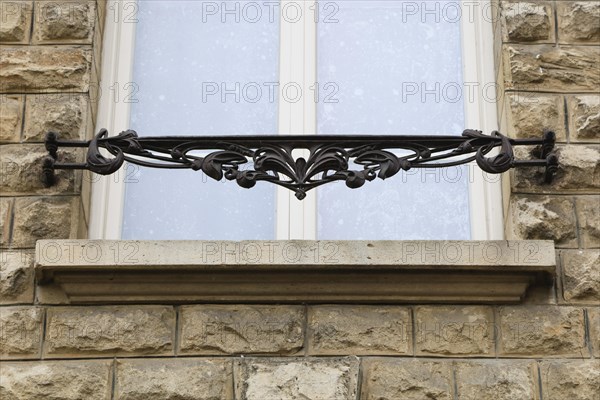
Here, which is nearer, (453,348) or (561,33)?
(453,348)

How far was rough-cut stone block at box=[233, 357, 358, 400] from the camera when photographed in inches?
223

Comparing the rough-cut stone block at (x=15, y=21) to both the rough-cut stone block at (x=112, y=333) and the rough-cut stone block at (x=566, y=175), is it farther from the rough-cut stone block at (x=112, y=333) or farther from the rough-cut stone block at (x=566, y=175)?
the rough-cut stone block at (x=566, y=175)

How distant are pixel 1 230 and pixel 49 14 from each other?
100 cm

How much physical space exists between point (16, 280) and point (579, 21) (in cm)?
250

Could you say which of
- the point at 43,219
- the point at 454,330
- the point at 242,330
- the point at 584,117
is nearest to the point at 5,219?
the point at 43,219

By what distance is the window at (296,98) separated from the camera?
6398 millimetres

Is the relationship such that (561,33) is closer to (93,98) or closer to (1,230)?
(93,98)

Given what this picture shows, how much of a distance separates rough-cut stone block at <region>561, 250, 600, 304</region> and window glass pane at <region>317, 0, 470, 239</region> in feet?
1.74

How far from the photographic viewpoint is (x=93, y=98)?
6.50 metres

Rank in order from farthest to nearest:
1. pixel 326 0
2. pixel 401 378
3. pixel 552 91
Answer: pixel 326 0
pixel 552 91
pixel 401 378

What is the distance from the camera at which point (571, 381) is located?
5.73 m

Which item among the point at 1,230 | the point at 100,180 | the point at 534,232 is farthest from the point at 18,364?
the point at 534,232

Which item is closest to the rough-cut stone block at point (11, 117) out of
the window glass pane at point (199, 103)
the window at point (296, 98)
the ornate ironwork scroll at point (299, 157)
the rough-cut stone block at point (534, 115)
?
the ornate ironwork scroll at point (299, 157)

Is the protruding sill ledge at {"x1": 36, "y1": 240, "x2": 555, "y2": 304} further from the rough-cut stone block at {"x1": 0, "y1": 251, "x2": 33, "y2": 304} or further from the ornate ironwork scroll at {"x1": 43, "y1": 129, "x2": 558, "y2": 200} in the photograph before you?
the ornate ironwork scroll at {"x1": 43, "y1": 129, "x2": 558, "y2": 200}
